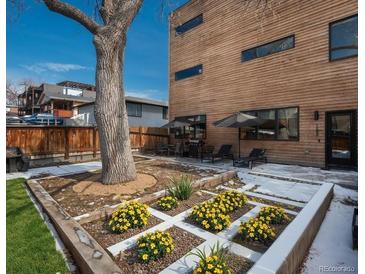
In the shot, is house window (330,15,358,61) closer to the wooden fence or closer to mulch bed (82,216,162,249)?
mulch bed (82,216,162,249)

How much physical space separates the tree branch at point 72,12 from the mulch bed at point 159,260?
18.1ft

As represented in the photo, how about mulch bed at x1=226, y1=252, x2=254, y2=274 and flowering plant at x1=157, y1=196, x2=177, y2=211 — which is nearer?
mulch bed at x1=226, y1=252, x2=254, y2=274

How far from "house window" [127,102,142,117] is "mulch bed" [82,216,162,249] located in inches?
682

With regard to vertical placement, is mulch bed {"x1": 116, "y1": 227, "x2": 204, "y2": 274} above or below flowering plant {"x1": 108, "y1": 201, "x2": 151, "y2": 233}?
below

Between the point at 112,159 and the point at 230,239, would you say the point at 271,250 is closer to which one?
the point at 230,239

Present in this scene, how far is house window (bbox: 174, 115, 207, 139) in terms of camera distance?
44.8ft

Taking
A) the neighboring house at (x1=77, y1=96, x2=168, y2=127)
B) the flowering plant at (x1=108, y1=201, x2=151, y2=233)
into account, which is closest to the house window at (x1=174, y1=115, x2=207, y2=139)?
the neighboring house at (x1=77, y1=96, x2=168, y2=127)

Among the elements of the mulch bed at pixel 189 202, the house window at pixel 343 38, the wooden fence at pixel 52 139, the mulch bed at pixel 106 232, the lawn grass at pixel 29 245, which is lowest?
the lawn grass at pixel 29 245

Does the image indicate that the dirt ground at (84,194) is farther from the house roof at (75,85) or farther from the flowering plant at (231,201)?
the house roof at (75,85)

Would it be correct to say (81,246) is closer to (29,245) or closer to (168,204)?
(29,245)

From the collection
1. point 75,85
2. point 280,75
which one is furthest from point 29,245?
point 75,85

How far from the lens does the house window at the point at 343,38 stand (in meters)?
8.17

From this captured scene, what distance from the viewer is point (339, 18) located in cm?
842

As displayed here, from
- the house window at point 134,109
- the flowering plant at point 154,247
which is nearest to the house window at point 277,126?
the flowering plant at point 154,247
